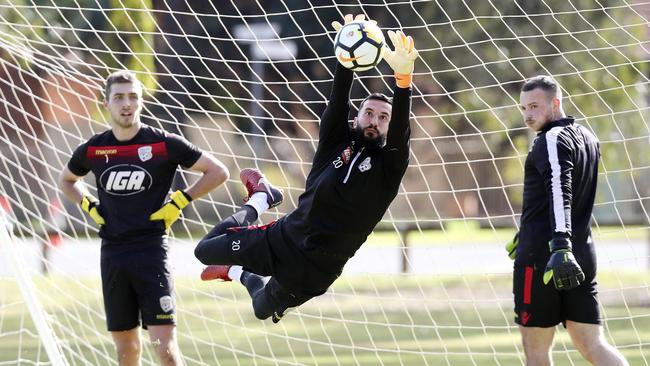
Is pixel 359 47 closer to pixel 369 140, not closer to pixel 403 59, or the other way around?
pixel 403 59

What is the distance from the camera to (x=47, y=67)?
917cm

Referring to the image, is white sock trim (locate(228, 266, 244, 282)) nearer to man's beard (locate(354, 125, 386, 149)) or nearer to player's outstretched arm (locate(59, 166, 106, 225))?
player's outstretched arm (locate(59, 166, 106, 225))

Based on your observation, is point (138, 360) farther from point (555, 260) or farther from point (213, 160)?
point (555, 260)

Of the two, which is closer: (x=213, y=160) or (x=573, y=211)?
(x=573, y=211)

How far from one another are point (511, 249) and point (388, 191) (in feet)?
4.09

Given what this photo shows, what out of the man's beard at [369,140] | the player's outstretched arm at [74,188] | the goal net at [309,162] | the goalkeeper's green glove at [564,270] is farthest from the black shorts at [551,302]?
the player's outstretched arm at [74,188]

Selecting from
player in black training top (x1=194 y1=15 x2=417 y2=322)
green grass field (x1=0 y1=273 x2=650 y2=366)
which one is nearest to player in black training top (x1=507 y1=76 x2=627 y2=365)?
player in black training top (x1=194 y1=15 x2=417 y2=322)

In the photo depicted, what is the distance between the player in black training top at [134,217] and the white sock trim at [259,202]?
456mm

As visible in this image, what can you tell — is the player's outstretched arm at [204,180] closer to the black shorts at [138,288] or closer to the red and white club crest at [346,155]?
the black shorts at [138,288]

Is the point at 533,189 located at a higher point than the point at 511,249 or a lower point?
higher

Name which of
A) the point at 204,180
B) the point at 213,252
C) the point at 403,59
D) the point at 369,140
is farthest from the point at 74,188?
the point at 403,59

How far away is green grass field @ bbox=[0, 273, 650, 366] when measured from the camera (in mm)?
9484

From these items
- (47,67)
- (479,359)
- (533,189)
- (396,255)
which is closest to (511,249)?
(533,189)

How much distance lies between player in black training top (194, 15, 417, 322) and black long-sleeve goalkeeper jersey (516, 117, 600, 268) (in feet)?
3.06
